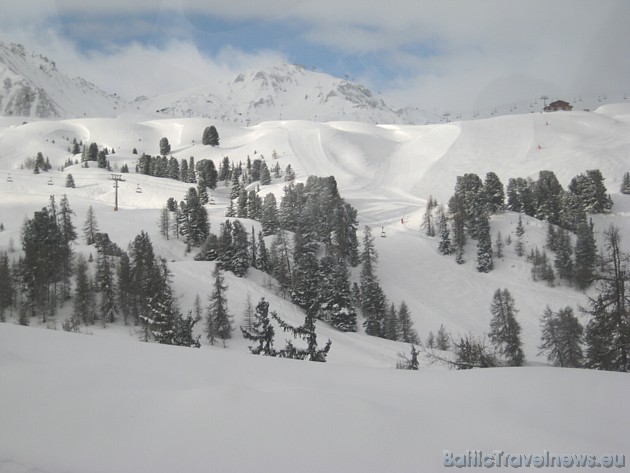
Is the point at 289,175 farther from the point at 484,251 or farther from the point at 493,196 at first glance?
the point at 484,251

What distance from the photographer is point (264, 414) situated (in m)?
3.76

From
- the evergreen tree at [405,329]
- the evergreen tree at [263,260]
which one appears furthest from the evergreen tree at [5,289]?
the evergreen tree at [405,329]

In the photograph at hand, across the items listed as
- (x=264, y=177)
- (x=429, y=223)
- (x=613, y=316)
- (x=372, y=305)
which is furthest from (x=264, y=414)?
(x=264, y=177)

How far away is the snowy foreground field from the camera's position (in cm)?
309

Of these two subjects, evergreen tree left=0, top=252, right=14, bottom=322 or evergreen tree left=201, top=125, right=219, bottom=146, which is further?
evergreen tree left=201, top=125, right=219, bottom=146

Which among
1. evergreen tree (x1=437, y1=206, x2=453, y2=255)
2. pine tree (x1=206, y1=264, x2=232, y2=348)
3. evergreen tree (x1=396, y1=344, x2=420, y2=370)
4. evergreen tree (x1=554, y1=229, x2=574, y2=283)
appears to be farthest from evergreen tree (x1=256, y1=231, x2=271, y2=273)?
evergreen tree (x1=554, y1=229, x2=574, y2=283)

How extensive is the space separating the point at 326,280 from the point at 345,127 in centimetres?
14283

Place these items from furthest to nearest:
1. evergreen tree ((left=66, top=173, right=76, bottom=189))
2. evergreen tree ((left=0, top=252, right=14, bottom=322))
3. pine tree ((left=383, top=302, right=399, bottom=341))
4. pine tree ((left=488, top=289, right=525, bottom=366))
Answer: evergreen tree ((left=66, top=173, right=76, bottom=189)), pine tree ((left=383, top=302, right=399, bottom=341)), pine tree ((left=488, top=289, right=525, bottom=366)), evergreen tree ((left=0, top=252, right=14, bottom=322))

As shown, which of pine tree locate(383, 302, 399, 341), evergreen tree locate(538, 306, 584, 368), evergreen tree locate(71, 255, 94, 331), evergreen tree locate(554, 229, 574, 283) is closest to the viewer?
evergreen tree locate(538, 306, 584, 368)

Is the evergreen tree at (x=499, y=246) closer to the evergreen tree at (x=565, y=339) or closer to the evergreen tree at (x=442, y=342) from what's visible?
the evergreen tree at (x=442, y=342)

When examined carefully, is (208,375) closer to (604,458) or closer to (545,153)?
(604,458)

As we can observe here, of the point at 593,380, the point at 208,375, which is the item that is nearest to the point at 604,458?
the point at 593,380

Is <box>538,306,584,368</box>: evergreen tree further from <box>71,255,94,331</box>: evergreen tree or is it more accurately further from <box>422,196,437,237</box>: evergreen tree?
<box>422,196,437,237</box>: evergreen tree

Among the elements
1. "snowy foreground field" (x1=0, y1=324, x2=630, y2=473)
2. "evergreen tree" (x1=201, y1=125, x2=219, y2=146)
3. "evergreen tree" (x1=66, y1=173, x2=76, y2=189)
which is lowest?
"snowy foreground field" (x1=0, y1=324, x2=630, y2=473)
